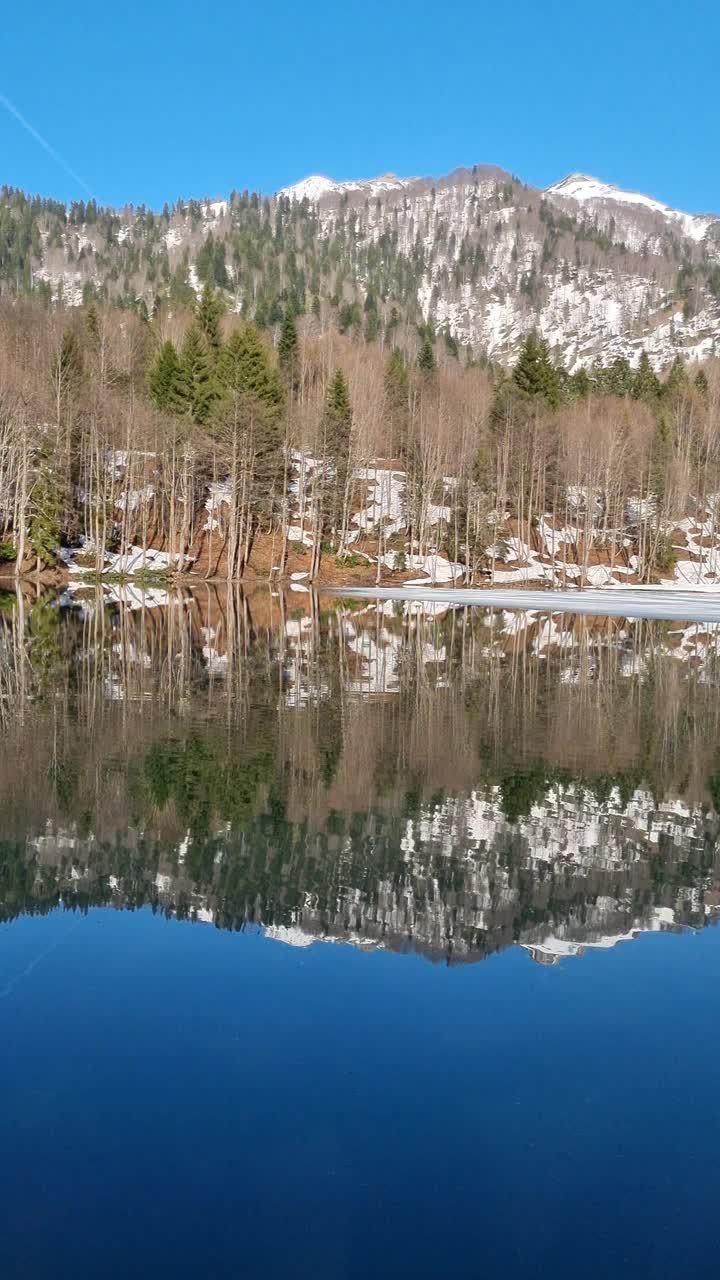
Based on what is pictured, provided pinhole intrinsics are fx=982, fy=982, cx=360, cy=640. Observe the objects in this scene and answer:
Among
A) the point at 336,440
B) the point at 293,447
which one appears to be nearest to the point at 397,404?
the point at 293,447

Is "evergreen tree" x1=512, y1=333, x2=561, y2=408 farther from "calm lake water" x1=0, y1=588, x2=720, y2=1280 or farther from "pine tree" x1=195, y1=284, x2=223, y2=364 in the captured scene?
"calm lake water" x1=0, y1=588, x2=720, y2=1280

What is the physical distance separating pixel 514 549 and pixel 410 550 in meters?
10.2

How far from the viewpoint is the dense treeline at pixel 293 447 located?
63594 millimetres

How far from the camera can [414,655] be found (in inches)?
1089

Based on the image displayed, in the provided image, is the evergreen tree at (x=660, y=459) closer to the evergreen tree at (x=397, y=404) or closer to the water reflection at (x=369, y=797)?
the evergreen tree at (x=397, y=404)

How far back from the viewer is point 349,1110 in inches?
212

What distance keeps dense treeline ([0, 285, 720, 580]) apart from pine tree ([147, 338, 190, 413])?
18cm

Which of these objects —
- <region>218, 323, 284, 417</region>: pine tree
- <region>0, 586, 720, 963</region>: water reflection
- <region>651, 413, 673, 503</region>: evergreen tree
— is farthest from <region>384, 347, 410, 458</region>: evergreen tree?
<region>0, 586, 720, 963</region>: water reflection

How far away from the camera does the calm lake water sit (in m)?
4.53

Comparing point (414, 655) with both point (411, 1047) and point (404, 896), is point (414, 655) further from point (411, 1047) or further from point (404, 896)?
point (411, 1047)

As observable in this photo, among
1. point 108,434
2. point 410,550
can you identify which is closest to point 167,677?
point 108,434

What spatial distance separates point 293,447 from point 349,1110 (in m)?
69.4

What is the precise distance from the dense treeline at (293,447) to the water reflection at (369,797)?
40638mm

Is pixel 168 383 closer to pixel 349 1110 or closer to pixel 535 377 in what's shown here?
pixel 535 377
